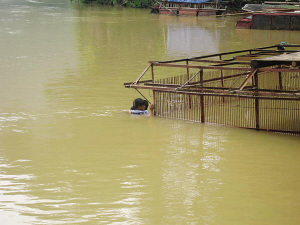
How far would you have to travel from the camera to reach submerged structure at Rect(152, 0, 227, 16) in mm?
38688

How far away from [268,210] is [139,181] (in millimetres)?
1781

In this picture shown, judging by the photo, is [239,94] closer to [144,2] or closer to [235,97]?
[235,97]

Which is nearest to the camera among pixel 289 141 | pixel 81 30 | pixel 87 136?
pixel 289 141

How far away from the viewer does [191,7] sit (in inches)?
1614

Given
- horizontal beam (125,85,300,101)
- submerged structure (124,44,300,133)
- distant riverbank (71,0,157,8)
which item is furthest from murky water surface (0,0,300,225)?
distant riverbank (71,0,157,8)

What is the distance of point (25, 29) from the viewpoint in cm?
2862

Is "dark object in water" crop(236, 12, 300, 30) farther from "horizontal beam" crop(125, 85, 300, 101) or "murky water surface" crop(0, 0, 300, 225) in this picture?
"horizontal beam" crop(125, 85, 300, 101)

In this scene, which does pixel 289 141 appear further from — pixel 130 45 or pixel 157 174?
pixel 130 45

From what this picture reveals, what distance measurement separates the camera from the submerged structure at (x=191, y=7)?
1523 inches

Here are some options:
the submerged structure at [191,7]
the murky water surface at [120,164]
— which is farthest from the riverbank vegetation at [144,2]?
the murky water surface at [120,164]

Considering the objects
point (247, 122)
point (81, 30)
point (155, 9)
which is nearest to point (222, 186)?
point (247, 122)

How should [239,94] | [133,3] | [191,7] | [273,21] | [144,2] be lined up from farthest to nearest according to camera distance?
[133,3] < [144,2] < [191,7] < [273,21] < [239,94]

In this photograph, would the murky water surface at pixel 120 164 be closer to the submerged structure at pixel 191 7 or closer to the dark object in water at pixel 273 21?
the dark object in water at pixel 273 21

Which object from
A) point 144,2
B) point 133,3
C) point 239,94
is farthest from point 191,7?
point 239,94
